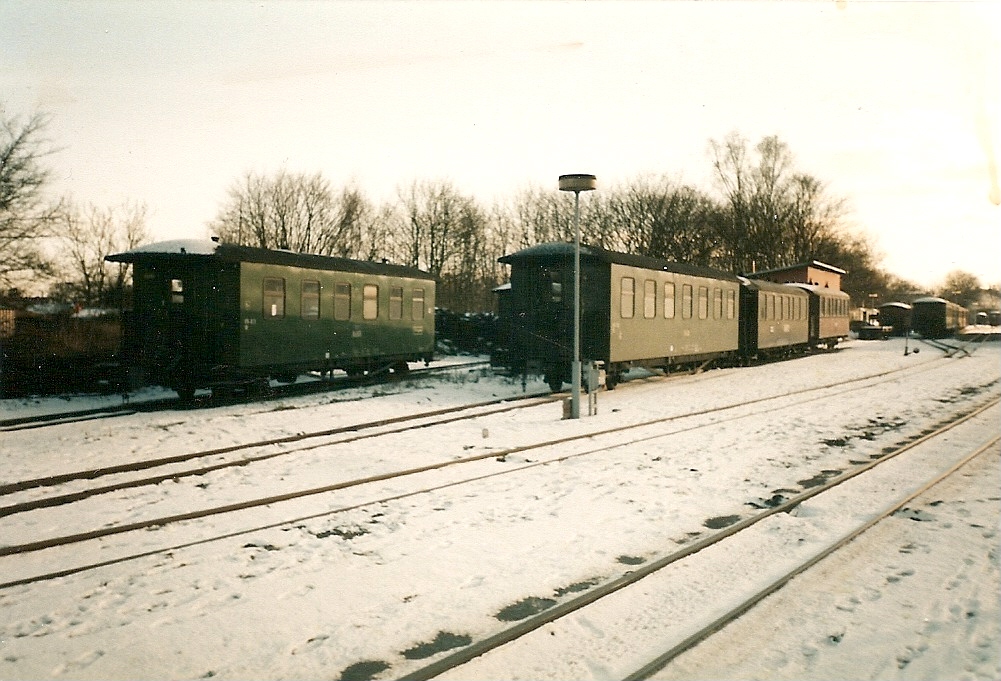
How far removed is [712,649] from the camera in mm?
4363

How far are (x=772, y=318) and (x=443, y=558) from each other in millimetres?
24658

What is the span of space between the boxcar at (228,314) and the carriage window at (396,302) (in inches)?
94.4

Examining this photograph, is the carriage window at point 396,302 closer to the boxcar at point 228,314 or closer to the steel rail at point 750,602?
the boxcar at point 228,314

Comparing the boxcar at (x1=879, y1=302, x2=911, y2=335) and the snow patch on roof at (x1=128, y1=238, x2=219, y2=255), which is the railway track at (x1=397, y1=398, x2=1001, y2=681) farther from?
the boxcar at (x1=879, y1=302, x2=911, y2=335)

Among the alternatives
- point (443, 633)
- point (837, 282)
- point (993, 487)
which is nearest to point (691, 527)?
point (443, 633)

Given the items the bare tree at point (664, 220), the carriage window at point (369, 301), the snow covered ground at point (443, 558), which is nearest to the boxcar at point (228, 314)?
the carriage window at point (369, 301)

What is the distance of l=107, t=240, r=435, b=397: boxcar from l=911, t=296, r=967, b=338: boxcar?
56.1 meters

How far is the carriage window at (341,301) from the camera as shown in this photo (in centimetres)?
1755

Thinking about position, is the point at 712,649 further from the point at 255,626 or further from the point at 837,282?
the point at 837,282

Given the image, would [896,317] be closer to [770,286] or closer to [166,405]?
[770,286]

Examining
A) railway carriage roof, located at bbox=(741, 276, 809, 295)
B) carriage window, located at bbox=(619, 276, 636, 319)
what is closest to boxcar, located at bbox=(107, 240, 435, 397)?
carriage window, located at bbox=(619, 276, 636, 319)

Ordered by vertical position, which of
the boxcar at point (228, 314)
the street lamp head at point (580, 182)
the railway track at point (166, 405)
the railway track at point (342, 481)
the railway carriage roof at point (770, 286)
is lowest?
the railway track at point (342, 481)

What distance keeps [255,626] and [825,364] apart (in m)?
27.7

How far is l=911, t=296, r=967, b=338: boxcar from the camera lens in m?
58.2
